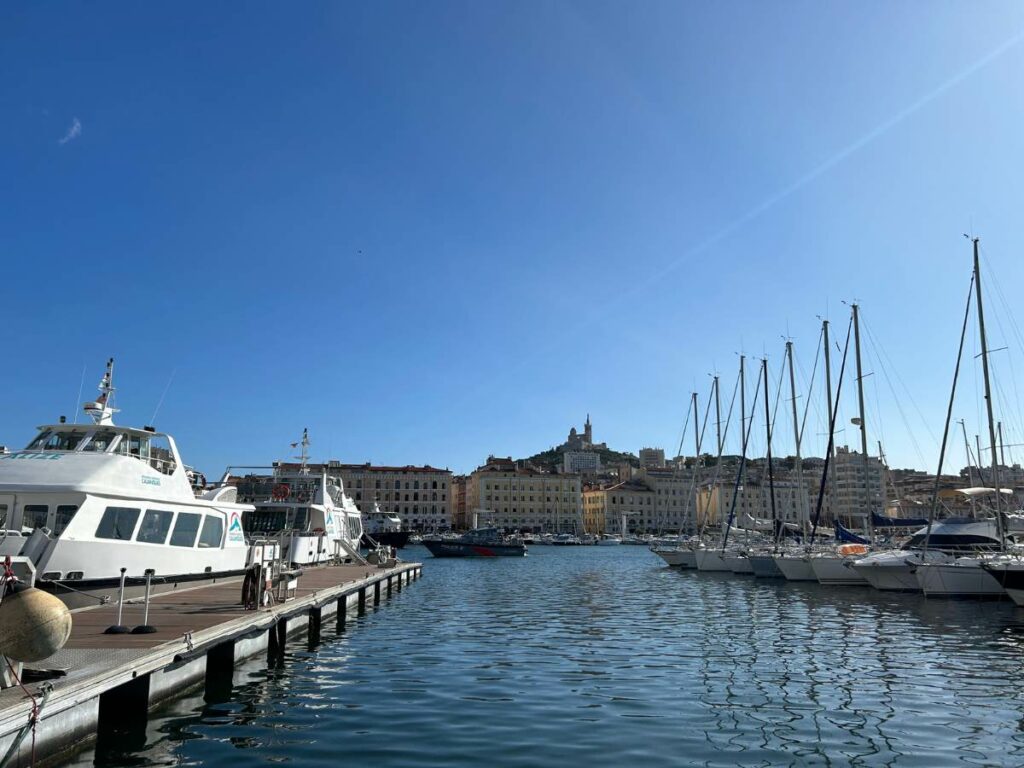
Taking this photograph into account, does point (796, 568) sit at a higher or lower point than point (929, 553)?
lower

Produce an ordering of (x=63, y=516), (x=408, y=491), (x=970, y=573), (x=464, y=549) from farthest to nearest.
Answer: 1. (x=408, y=491)
2. (x=464, y=549)
3. (x=970, y=573)
4. (x=63, y=516)

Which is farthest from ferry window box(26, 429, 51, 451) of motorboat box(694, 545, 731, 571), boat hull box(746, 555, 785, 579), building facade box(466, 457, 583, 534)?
building facade box(466, 457, 583, 534)

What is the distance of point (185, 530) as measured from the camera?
27.3m

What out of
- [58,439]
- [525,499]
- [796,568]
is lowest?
[796,568]

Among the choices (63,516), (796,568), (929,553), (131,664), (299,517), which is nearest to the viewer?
(131,664)

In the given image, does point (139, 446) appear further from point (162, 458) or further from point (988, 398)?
point (988, 398)

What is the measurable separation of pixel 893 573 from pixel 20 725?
131ft

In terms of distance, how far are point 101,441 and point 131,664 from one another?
16596mm

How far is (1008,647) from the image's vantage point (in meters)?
22.5

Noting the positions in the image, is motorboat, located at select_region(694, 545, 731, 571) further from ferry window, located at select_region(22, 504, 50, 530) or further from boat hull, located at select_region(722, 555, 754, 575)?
ferry window, located at select_region(22, 504, 50, 530)

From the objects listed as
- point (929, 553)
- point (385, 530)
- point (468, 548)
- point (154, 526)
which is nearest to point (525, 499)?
point (385, 530)

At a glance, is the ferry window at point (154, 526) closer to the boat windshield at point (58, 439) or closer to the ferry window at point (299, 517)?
the boat windshield at point (58, 439)

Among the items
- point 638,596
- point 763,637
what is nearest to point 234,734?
point 763,637

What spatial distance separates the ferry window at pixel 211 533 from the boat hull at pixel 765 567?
33.9m
